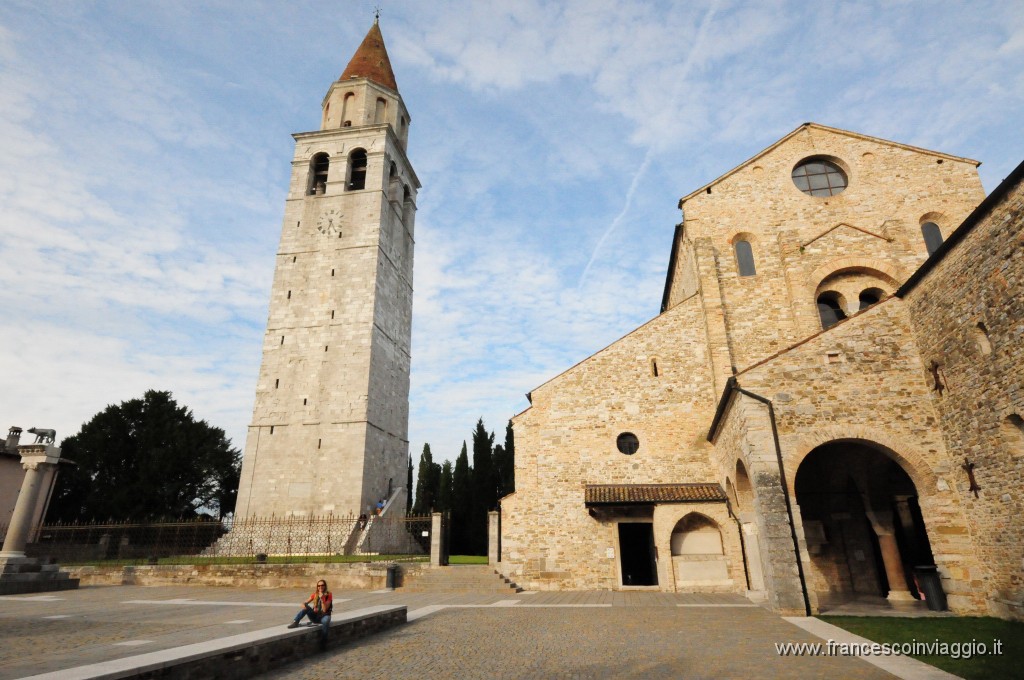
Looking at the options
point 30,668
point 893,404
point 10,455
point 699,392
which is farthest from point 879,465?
point 10,455

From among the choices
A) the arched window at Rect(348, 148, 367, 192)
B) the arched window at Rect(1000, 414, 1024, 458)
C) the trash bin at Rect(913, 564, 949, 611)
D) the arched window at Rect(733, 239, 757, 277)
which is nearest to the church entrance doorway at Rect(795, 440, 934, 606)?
the trash bin at Rect(913, 564, 949, 611)

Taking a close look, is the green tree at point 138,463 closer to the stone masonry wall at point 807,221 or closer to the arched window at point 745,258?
the stone masonry wall at point 807,221

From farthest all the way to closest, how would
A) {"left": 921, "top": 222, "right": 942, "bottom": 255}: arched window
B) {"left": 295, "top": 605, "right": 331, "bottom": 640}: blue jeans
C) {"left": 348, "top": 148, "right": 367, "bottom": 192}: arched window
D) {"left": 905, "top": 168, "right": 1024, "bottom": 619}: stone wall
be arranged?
{"left": 348, "top": 148, "right": 367, "bottom": 192}: arched window < {"left": 921, "top": 222, "right": 942, "bottom": 255}: arched window < {"left": 905, "top": 168, "right": 1024, "bottom": 619}: stone wall < {"left": 295, "top": 605, "right": 331, "bottom": 640}: blue jeans

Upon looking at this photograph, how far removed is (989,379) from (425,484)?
112 ft

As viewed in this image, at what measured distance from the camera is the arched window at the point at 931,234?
16.7 m

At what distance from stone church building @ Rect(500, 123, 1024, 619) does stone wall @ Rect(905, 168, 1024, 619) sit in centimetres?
4

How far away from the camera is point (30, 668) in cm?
545

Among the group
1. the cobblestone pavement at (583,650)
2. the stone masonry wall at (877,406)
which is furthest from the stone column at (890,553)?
the cobblestone pavement at (583,650)

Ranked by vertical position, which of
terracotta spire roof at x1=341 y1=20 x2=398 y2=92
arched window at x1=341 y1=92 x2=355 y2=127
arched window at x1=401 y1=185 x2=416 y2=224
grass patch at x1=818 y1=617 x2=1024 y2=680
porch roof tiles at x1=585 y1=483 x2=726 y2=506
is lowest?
grass patch at x1=818 y1=617 x2=1024 y2=680

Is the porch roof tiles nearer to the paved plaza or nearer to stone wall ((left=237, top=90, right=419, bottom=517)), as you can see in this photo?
the paved plaza

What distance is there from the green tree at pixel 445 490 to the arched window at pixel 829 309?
24.5m

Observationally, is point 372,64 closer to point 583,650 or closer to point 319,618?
point 319,618

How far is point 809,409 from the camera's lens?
35.9 feet

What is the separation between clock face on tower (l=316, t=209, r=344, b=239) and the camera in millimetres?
26891
